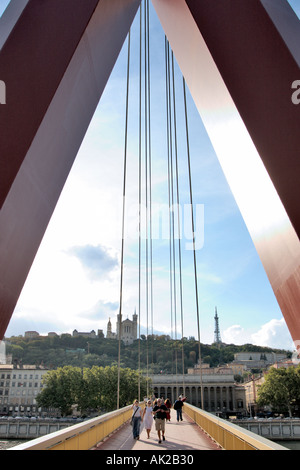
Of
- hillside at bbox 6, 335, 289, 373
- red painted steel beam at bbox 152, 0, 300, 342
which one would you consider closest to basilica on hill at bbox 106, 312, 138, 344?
hillside at bbox 6, 335, 289, 373

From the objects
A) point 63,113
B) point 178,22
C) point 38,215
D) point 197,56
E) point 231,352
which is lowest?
point 38,215

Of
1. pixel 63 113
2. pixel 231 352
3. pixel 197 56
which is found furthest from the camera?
pixel 231 352

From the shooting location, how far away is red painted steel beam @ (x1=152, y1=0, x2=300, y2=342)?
179 inches

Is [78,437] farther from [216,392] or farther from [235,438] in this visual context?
[216,392]

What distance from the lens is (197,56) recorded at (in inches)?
260

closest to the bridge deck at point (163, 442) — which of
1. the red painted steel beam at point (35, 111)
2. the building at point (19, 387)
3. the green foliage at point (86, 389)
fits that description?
the red painted steel beam at point (35, 111)

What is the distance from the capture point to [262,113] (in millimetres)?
4824

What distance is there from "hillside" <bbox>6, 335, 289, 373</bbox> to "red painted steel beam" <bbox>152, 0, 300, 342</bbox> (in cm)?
8825

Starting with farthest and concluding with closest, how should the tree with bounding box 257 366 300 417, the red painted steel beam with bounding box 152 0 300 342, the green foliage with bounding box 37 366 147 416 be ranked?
the tree with bounding box 257 366 300 417, the green foliage with bounding box 37 366 147 416, the red painted steel beam with bounding box 152 0 300 342

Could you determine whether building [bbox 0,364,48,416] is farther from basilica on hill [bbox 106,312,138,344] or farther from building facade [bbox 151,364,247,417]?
basilica on hill [bbox 106,312,138,344]

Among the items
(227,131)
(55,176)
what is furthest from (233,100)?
(55,176)

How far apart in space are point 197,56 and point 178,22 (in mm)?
884

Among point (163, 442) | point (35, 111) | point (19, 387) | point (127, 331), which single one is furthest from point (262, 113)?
point (127, 331)
